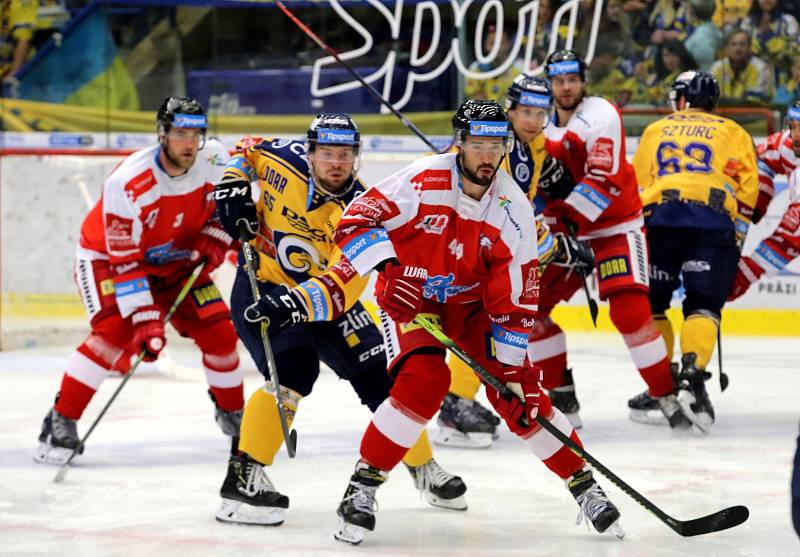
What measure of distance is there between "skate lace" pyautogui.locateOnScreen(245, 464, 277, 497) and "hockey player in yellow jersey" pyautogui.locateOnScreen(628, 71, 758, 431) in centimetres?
168

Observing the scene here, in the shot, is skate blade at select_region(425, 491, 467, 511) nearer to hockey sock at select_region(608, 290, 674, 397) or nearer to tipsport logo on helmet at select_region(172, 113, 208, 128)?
hockey sock at select_region(608, 290, 674, 397)

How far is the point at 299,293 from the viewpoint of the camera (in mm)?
3152

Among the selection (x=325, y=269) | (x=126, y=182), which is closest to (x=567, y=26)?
(x=126, y=182)

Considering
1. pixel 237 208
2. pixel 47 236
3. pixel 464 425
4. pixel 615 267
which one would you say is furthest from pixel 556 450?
pixel 47 236

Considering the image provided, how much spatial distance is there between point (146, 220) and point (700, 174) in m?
1.89

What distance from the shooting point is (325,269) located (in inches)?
134

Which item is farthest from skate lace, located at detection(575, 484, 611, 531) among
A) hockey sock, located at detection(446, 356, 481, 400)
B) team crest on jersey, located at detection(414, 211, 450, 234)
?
hockey sock, located at detection(446, 356, 481, 400)

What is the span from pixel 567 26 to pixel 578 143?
2.53 m

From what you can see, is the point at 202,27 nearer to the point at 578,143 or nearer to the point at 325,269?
the point at 578,143

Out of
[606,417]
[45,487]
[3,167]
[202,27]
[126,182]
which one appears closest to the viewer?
[45,487]

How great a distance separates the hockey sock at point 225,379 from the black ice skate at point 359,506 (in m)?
1.22

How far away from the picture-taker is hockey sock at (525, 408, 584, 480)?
310cm

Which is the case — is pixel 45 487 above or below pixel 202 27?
below

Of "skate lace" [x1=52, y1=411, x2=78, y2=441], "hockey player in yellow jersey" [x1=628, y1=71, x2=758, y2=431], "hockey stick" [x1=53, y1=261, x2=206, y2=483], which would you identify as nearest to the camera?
"hockey stick" [x1=53, y1=261, x2=206, y2=483]
